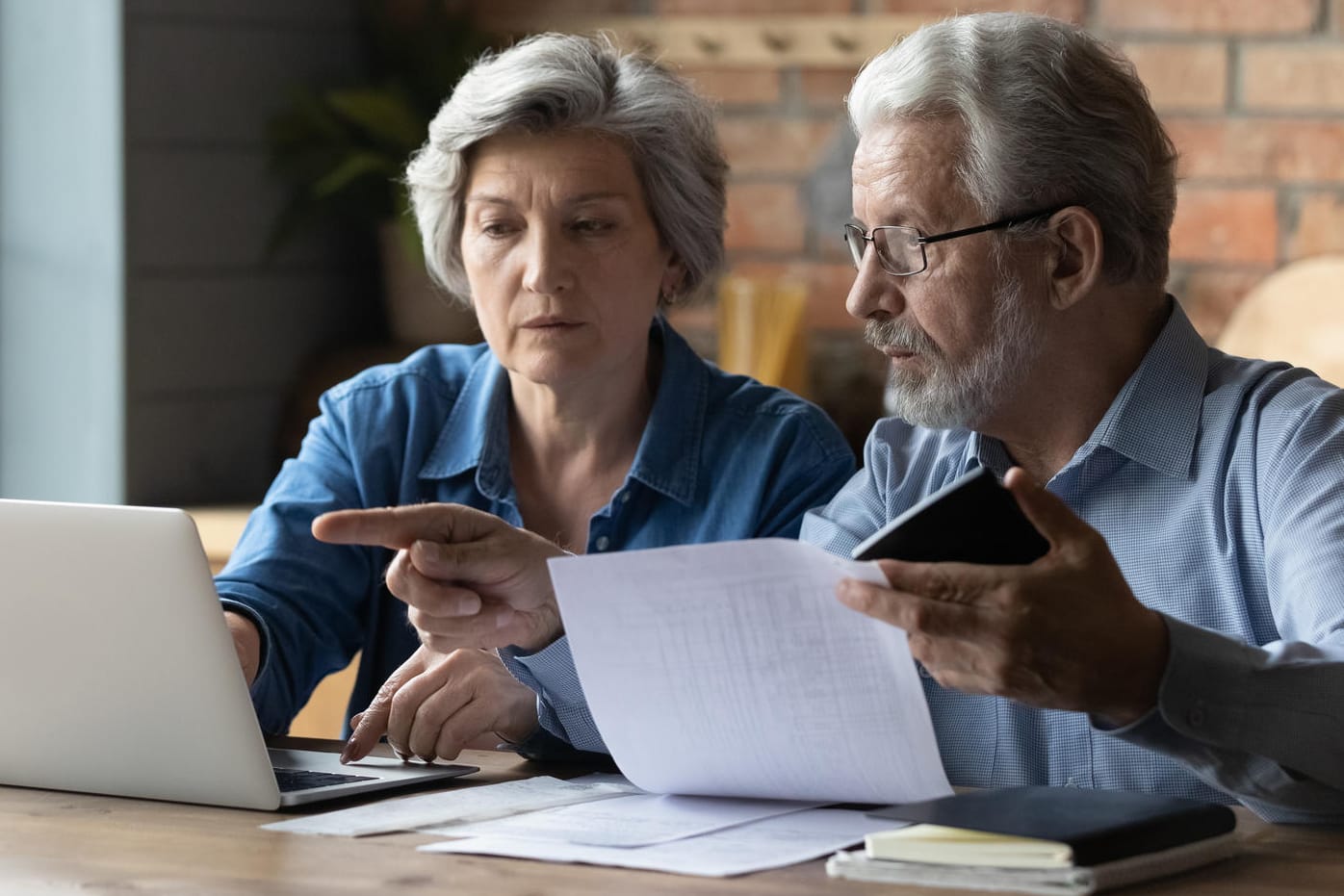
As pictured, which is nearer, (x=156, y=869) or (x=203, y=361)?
(x=156, y=869)

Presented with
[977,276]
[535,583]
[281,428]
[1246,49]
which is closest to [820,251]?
[1246,49]

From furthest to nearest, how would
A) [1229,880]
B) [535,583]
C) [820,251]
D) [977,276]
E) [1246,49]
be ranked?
[820,251] → [1246,49] → [977,276] → [535,583] → [1229,880]

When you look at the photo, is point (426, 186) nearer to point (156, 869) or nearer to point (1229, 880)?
point (156, 869)

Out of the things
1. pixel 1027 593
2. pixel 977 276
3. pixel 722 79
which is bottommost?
pixel 1027 593

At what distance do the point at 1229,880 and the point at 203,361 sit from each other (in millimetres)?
2446

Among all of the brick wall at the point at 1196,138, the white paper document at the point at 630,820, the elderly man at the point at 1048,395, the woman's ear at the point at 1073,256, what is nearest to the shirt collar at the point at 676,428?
the elderly man at the point at 1048,395

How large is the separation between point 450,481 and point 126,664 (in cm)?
A: 70

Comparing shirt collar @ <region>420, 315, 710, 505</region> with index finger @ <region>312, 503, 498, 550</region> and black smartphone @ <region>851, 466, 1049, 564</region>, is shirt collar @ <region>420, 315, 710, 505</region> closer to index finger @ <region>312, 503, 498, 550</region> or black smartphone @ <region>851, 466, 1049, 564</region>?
index finger @ <region>312, 503, 498, 550</region>

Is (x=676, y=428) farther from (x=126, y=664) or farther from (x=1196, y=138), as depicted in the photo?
(x=1196, y=138)

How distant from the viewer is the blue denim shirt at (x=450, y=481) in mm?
1849

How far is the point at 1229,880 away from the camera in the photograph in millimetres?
1062

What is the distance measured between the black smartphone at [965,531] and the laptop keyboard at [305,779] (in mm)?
474

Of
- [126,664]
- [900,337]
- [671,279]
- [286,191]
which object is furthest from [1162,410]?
[286,191]

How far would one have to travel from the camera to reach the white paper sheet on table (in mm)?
1094
